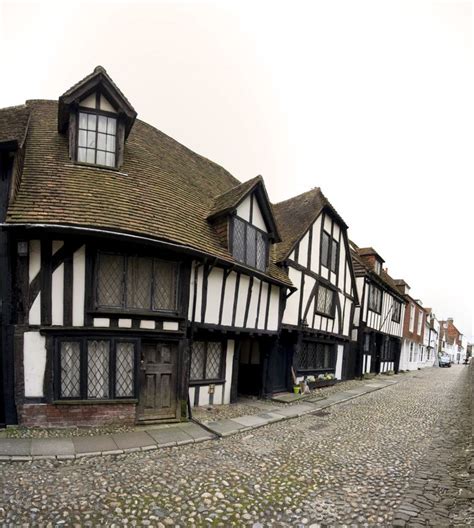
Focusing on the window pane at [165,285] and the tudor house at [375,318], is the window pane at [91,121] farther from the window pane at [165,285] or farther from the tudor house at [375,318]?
the tudor house at [375,318]

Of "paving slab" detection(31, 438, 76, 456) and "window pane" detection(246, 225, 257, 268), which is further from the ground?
"window pane" detection(246, 225, 257, 268)

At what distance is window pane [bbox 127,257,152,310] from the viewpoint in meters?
8.21

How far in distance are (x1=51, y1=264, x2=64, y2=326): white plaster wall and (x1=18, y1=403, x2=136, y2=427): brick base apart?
5.87 feet

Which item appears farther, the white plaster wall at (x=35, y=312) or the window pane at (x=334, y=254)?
the window pane at (x=334, y=254)

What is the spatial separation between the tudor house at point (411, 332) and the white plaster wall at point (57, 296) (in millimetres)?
30742

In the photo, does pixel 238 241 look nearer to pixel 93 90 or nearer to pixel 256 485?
pixel 93 90

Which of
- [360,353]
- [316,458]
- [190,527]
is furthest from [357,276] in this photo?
[190,527]

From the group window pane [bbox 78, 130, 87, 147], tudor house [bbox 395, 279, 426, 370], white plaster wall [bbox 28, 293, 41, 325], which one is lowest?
tudor house [bbox 395, 279, 426, 370]

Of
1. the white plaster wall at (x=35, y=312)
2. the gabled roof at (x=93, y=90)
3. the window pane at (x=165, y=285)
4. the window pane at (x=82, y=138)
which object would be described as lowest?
the white plaster wall at (x=35, y=312)

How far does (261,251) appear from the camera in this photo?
11898mm

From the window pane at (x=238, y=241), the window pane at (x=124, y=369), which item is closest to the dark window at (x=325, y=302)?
the window pane at (x=238, y=241)

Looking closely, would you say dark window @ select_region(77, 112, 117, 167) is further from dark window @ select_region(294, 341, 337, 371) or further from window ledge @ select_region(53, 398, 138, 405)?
dark window @ select_region(294, 341, 337, 371)

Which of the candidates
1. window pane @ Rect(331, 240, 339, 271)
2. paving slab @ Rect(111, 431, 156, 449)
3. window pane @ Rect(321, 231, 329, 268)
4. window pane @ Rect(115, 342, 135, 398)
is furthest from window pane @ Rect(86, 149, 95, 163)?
window pane @ Rect(331, 240, 339, 271)

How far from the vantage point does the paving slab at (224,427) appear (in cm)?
795
